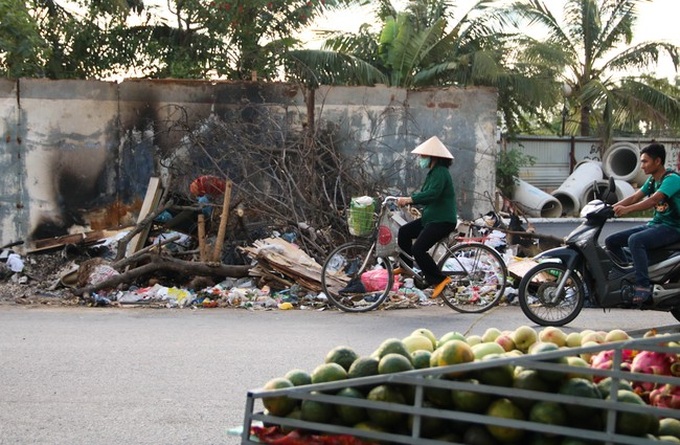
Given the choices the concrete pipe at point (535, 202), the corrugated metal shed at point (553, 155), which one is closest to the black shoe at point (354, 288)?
the concrete pipe at point (535, 202)

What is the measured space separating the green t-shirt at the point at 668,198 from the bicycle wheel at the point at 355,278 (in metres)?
2.78

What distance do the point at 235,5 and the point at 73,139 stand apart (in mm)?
4671

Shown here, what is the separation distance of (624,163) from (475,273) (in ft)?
49.5

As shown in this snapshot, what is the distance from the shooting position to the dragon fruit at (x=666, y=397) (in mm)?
3045

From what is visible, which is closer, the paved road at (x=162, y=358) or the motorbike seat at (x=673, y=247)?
the paved road at (x=162, y=358)

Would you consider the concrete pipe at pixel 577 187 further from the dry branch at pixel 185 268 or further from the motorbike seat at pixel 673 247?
the motorbike seat at pixel 673 247

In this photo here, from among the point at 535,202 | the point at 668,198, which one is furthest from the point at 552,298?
the point at 535,202

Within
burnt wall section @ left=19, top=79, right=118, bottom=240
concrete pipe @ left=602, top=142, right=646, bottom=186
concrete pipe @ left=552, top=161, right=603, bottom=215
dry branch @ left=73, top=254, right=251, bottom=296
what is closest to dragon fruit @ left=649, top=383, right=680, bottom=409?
dry branch @ left=73, top=254, right=251, bottom=296

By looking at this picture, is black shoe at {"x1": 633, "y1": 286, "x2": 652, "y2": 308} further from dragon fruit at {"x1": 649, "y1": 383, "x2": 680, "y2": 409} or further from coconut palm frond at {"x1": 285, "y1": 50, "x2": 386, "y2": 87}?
coconut palm frond at {"x1": 285, "y1": 50, "x2": 386, "y2": 87}

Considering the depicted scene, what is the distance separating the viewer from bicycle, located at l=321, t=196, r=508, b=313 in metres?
9.55

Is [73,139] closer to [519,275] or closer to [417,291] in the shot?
[417,291]

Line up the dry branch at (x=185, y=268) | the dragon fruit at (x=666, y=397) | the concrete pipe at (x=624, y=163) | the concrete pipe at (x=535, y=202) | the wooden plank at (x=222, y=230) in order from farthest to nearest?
the concrete pipe at (x=624, y=163), the concrete pipe at (x=535, y=202), the wooden plank at (x=222, y=230), the dry branch at (x=185, y=268), the dragon fruit at (x=666, y=397)

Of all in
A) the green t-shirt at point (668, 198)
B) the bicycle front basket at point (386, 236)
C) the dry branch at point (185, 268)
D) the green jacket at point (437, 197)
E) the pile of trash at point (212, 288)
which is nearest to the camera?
the green t-shirt at point (668, 198)

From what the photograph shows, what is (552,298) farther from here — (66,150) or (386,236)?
(66,150)
